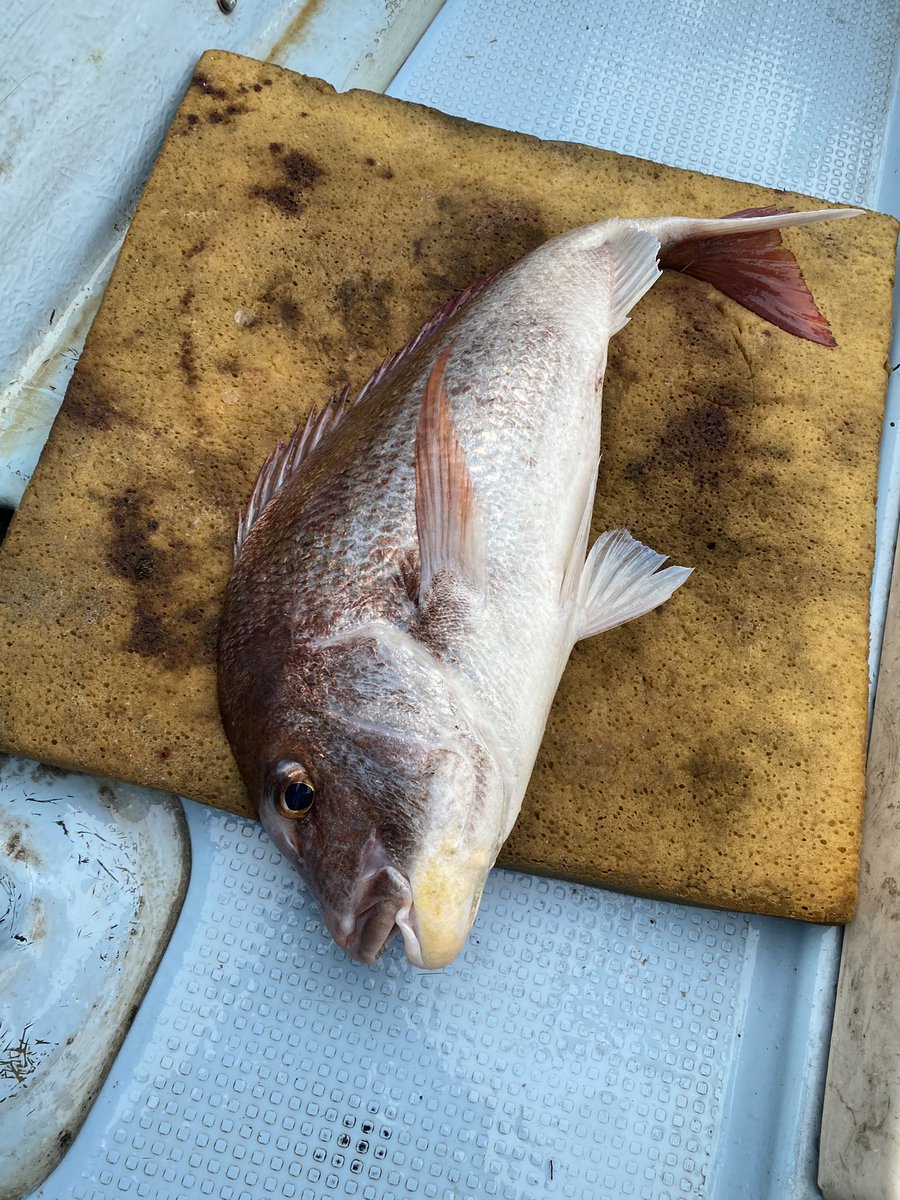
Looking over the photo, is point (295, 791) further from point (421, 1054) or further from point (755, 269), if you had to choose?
point (755, 269)

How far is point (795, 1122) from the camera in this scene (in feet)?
6.72

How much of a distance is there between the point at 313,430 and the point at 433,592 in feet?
1.85

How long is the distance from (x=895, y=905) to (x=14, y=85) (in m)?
2.83

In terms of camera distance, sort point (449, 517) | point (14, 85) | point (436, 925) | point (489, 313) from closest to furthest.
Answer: point (436, 925)
point (449, 517)
point (489, 313)
point (14, 85)

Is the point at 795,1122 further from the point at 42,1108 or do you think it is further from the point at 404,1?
the point at 404,1

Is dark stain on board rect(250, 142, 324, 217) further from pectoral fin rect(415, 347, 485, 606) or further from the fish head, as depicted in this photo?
the fish head

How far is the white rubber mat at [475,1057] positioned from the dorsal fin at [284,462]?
29.9 inches

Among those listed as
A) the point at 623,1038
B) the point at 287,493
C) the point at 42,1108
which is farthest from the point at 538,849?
the point at 42,1108

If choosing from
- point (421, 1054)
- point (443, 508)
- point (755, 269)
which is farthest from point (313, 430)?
point (421, 1054)

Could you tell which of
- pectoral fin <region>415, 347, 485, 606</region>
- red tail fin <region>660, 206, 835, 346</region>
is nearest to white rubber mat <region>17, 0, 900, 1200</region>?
pectoral fin <region>415, 347, 485, 606</region>

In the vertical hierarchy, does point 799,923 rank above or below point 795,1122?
above

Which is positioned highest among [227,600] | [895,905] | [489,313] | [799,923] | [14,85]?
[14,85]

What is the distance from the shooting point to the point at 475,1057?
206 cm

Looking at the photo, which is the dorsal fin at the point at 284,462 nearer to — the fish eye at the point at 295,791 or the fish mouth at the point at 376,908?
the fish eye at the point at 295,791
